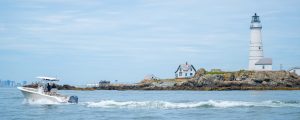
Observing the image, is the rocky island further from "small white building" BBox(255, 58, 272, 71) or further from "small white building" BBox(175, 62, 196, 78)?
"small white building" BBox(175, 62, 196, 78)

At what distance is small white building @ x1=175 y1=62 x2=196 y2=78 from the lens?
114 m

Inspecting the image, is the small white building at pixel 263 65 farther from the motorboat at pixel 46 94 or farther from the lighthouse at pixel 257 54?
the motorboat at pixel 46 94

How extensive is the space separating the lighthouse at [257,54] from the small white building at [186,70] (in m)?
15.2

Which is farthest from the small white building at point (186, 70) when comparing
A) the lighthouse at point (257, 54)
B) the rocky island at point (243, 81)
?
the lighthouse at point (257, 54)

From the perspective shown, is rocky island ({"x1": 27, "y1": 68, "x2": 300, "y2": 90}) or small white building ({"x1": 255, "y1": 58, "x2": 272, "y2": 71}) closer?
rocky island ({"x1": 27, "y1": 68, "x2": 300, "y2": 90})

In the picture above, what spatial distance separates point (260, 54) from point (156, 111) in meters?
67.2

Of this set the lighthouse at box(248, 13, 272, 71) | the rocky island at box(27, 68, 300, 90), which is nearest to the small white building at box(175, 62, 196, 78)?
the rocky island at box(27, 68, 300, 90)

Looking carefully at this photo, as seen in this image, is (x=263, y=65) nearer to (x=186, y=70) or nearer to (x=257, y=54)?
(x=257, y=54)

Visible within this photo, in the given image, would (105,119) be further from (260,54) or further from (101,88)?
(101,88)

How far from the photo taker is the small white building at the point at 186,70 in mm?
113688

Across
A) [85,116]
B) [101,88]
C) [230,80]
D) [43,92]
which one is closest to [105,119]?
[85,116]

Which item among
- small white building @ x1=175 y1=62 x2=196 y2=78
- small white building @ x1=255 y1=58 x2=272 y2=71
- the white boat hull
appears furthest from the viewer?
small white building @ x1=175 y1=62 x2=196 y2=78

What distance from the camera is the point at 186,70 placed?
11381cm

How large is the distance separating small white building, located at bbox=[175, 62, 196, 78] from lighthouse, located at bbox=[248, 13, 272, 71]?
15229mm
